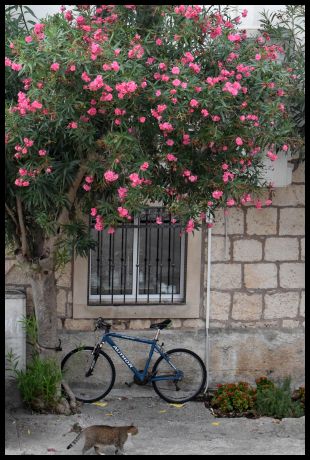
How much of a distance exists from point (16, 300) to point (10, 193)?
1.65 metres

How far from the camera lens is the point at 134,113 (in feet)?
22.2

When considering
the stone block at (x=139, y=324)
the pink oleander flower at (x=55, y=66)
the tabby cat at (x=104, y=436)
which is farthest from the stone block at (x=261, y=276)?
the pink oleander flower at (x=55, y=66)

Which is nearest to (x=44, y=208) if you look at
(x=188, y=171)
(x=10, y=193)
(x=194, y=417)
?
(x=10, y=193)

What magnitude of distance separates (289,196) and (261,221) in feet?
1.40

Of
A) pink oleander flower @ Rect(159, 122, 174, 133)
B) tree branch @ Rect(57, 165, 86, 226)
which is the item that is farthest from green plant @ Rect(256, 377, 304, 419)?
pink oleander flower @ Rect(159, 122, 174, 133)

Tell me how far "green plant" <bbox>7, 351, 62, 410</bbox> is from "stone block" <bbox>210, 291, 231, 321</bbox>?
1925 mm

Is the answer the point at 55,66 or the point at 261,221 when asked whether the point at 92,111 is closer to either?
the point at 55,66

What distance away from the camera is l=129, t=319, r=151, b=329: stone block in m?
9.47

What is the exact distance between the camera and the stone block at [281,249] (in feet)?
31.6

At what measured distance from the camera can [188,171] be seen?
721cm

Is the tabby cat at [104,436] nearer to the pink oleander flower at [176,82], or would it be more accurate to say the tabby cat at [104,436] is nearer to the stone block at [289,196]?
the pink oleander flower at [176,82]

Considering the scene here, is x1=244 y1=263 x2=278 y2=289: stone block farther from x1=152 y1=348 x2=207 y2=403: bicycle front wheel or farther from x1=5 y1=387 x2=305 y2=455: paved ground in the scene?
x1=5 y1=387 x2=305 y2=455: paved ground

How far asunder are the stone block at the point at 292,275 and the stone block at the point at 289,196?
69 cm

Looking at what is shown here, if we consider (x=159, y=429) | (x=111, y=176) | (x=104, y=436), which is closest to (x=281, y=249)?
(x=159, y=429)
